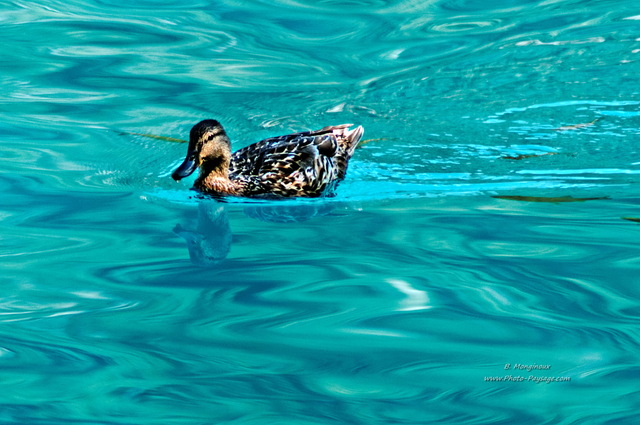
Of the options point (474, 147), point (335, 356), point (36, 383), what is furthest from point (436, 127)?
point (36, 383)

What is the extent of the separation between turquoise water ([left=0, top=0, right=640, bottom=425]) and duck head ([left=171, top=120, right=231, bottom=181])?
1.01 feet

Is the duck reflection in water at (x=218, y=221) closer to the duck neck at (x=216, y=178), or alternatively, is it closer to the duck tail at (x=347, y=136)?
the duck neck at (x=216, y=178)

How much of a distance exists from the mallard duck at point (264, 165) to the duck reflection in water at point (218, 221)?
236 millimetres

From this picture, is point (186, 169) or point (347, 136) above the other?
point (347, 136)

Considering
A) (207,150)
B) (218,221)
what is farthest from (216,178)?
(218,221)

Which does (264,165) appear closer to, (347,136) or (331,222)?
(347,136)

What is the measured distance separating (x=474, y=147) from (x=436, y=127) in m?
0.60

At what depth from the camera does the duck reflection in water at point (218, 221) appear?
233 inches

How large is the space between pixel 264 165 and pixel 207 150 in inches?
19.2

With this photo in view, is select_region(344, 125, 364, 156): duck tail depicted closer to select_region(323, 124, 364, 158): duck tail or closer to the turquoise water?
select_region(323, 124, 364, 158): duck tail

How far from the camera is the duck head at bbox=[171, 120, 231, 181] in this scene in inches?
295

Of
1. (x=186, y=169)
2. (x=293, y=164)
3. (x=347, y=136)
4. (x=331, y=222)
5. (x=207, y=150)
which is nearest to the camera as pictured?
(x=331, y=222)

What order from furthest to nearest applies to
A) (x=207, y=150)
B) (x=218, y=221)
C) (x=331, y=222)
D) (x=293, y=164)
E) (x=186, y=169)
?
(x=293, y=164) → (x=207, y=150) → (x=186, y=169) → (x=218, y=221) → (x=331, y=222)

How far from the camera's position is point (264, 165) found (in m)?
7.84
